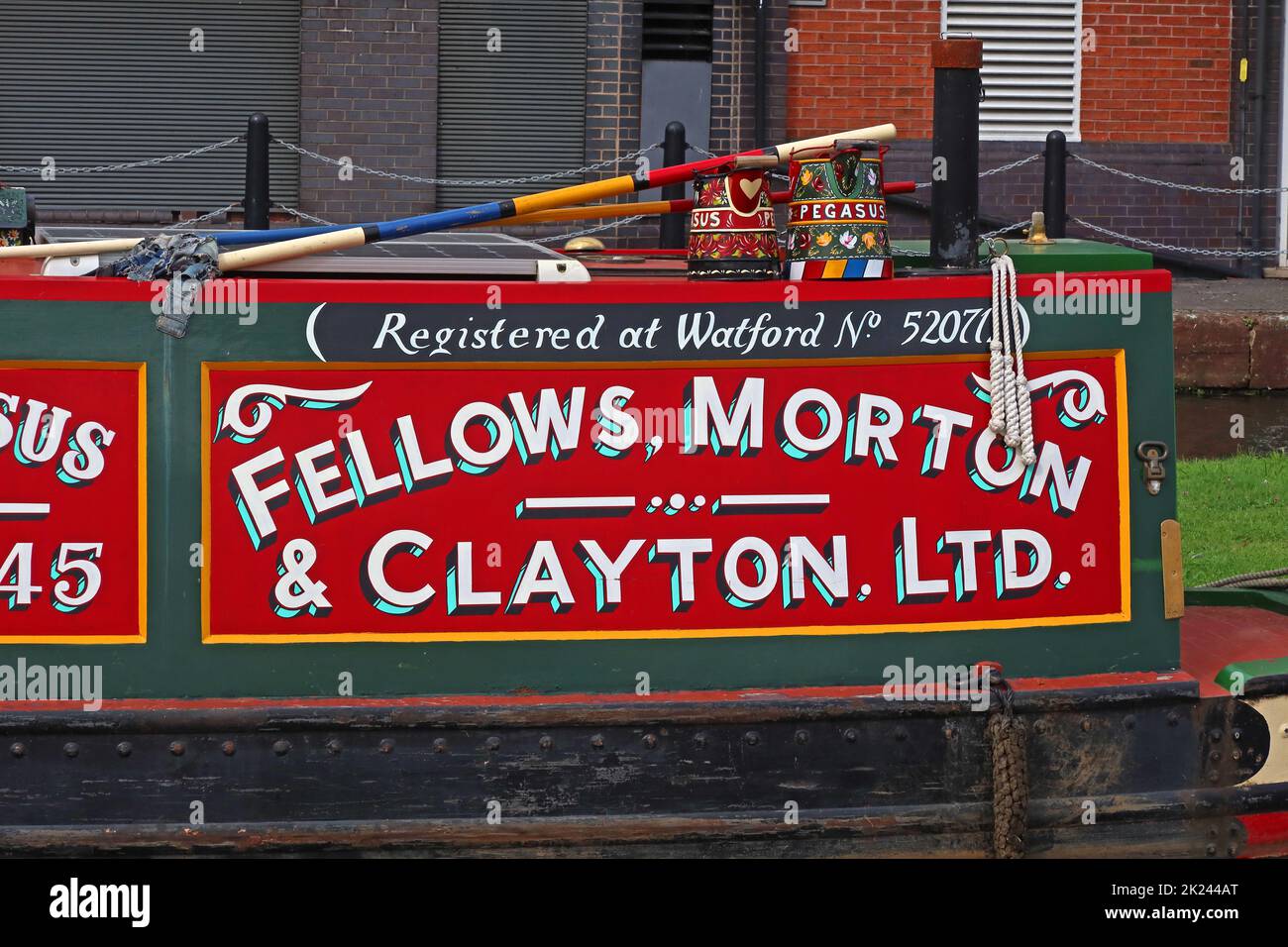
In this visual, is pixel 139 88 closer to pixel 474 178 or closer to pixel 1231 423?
pixel 474 178

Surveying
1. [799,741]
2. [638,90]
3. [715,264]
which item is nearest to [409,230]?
[715,264]

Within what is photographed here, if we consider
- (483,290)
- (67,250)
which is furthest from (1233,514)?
(67,250)

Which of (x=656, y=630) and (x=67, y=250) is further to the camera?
(x=67, y=250)

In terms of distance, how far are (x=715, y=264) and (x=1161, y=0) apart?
1085 cm

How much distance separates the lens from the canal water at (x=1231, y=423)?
970cm

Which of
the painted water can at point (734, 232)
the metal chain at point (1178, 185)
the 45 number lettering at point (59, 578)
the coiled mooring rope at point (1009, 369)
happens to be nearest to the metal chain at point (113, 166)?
the metal chain at point (1178, 185)

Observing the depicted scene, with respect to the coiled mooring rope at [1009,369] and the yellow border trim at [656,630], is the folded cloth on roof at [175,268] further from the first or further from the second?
the coiled mooring rope at [1009,369]

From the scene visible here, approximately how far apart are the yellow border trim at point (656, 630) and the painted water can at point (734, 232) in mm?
267

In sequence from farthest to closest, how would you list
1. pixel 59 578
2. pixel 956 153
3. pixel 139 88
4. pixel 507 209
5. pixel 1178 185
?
pixel 1178 185 → pixel 139 88 → pixel 956 153 → pixel 507 209 → pixel 59 578

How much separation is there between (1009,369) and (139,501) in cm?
189

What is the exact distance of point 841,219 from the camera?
376 cm

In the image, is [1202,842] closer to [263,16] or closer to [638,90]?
[638,90]

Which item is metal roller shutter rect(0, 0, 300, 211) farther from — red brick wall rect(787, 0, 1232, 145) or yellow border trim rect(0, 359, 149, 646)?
yellow border trim rect(0, 359, 149, 646)
